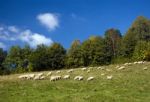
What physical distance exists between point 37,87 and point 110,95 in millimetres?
5939

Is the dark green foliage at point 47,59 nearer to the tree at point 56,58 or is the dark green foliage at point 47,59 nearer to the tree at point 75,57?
the tree at point 56,58

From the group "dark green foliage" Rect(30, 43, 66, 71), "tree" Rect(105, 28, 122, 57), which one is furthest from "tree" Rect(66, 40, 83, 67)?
"tree" Rect(105, 28, 122, 57)

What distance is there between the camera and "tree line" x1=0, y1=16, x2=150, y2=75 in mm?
98438

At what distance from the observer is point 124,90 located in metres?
25.5

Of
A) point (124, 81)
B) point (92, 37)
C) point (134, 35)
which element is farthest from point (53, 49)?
point (124, 81)

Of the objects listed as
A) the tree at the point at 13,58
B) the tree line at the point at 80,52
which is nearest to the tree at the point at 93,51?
the tree line at the point at 80,52

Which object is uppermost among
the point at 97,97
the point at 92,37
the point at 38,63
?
the point at 92,37

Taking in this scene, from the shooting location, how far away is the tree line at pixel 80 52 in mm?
98438

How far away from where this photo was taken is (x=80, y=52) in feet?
330

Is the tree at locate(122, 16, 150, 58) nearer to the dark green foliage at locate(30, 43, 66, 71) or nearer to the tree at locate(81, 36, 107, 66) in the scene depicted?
the tree at locate(81, 36, 107, 66)

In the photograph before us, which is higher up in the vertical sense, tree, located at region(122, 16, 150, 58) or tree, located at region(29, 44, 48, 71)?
tree, located at region(122, 16, 150, 58)

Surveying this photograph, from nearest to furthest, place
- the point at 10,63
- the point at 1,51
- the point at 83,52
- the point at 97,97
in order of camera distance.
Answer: the point at 97,97, the point at 83,52, the point at 10,63, the point at 1,51

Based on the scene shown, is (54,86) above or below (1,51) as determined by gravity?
below

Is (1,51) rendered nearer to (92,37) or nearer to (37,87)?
(92,37)
